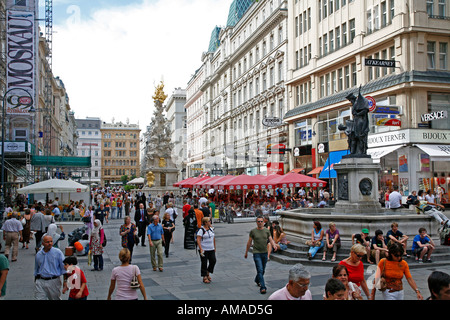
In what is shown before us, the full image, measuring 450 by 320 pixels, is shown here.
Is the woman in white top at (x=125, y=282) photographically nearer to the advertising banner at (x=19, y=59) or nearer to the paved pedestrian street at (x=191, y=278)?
the paved pedestrian street at (x=191, y=278)

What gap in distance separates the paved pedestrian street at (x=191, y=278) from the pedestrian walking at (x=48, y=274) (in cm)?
199

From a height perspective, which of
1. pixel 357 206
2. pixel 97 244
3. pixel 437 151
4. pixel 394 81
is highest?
pixel 394 81

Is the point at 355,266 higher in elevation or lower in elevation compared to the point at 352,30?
lower

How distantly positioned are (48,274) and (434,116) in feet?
79.0

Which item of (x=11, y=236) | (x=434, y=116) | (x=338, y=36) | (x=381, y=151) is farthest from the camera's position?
(x=338, y=36)

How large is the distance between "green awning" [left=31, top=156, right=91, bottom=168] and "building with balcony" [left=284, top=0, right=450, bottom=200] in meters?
20.2

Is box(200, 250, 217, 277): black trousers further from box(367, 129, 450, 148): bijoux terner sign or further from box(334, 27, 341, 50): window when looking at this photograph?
box(334, 27, 341, 50): window

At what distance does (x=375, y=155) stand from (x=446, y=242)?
1653 cm


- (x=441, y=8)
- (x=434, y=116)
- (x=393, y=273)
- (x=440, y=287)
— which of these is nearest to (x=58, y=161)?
(x=434, y=116)

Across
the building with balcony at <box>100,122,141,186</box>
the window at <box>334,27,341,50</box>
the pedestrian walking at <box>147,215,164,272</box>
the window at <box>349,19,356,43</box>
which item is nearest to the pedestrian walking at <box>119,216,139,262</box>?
the pedestrian walking at <box>147,215,164,272</box>

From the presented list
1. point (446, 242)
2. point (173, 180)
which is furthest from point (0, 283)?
point (173, 180)

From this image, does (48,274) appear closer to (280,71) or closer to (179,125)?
(280,71)

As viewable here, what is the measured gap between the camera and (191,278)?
1024cm
